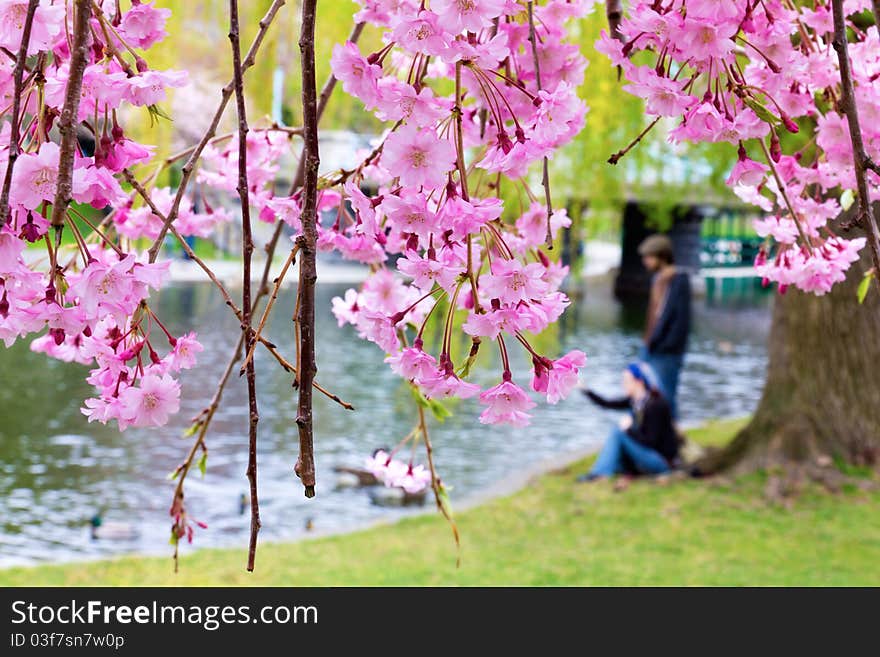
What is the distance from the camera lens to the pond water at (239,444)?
213 inches

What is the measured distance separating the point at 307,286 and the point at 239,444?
6.65 meters

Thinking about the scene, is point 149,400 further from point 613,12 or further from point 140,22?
point 613,12

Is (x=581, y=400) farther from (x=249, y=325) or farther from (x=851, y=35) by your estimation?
(x=249, y=325)

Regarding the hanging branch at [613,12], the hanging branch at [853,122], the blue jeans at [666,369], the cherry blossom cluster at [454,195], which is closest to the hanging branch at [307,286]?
the cherry blossom cluster at [454,195]

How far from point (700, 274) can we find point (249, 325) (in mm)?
26397

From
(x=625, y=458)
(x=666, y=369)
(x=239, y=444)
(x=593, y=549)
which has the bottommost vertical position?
(x=239, y=444)

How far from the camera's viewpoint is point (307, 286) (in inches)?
33.8

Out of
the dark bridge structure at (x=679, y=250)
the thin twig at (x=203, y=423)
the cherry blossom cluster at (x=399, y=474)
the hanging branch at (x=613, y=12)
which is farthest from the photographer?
the dark bridge structure at (x=679, y=250)

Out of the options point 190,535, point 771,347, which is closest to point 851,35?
point 771,347

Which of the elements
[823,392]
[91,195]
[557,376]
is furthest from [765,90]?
[823,392]

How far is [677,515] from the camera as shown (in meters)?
5.10

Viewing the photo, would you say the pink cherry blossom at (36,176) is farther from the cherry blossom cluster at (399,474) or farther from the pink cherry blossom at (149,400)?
the cherry blossom cluster at (399,474)

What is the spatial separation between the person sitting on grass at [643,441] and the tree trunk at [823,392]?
17.2 inches
